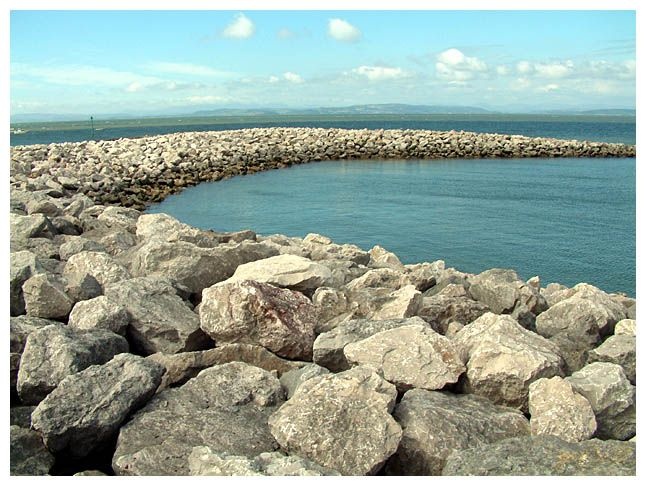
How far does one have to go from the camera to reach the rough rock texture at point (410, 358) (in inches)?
177

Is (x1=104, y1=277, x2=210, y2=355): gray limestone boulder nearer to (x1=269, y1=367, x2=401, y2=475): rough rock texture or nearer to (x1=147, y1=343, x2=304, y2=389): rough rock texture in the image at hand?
(x1=147, y1=343, x2=304, y2=389): rough rock texture

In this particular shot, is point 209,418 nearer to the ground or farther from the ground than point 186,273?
nearer to the ground

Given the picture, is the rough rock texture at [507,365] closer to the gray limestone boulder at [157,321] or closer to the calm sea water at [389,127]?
the gray limestone boulder at [157,321]

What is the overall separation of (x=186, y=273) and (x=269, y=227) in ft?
33.9

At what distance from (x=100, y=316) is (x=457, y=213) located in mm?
14562

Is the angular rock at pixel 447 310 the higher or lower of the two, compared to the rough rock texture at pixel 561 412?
higher

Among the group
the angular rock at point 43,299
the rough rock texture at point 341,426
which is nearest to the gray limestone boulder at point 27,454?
the rough rock texture at point 341,426

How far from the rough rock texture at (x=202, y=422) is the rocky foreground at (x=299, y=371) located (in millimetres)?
13

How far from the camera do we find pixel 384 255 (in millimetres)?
9664

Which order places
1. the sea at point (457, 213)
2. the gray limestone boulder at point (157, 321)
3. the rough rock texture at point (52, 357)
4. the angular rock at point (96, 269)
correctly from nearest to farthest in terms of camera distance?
1. the rough rock texture at point (52, 357)
2. the gray limestone boulder at point (157, 321)
3. the angular rock at point (96, 269)
4. the sea at point (457, 213)

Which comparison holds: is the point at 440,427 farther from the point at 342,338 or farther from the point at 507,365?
the point at 342,338
